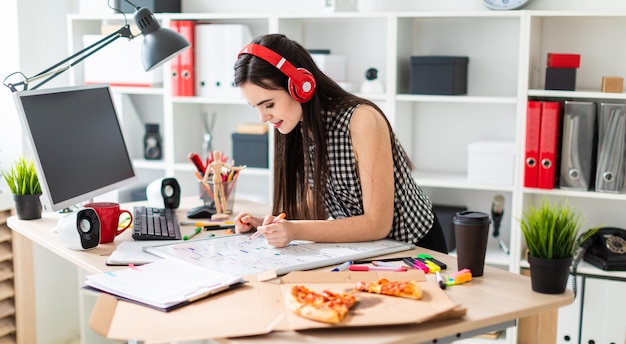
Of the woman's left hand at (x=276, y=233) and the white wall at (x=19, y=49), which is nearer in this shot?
the woman's left hand at (x=276, y=233)

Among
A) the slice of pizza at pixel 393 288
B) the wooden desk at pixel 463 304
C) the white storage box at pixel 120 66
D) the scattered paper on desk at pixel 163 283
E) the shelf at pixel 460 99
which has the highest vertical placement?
the white storage box at pixel 120 66

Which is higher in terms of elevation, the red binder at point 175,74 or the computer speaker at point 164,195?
the red binder at point 175,74

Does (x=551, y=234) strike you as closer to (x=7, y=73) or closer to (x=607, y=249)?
(x=607, y=249)

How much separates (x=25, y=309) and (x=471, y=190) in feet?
6.92

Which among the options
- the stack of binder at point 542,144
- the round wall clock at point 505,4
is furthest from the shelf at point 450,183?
the round wall clock at point 505,4

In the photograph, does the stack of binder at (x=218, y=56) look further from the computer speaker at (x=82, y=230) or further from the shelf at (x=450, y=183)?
the computer speaker at (x=82, y=230)

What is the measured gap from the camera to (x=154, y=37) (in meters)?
2.29

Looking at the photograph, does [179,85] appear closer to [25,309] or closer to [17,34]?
[17,34]

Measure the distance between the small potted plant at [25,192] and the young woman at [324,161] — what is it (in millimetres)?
727

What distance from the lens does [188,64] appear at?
3.44 metres

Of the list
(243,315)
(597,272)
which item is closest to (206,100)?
(597,272)

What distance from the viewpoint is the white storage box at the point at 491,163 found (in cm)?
301

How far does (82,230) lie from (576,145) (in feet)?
6.39

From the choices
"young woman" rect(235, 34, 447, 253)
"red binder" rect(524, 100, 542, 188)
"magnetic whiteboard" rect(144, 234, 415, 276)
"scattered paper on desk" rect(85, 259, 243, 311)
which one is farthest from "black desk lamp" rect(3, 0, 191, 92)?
"red binder" rect(524, 100, 542, 188)
